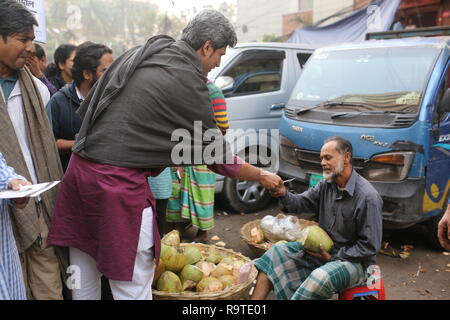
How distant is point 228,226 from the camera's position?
16.7 ft

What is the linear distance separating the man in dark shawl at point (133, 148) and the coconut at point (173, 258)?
2.81 feet

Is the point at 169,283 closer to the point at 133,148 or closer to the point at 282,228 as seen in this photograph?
the point at 133,148

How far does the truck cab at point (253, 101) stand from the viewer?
5.14m

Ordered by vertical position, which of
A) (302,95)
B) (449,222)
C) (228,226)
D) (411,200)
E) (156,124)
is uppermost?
(156,124)

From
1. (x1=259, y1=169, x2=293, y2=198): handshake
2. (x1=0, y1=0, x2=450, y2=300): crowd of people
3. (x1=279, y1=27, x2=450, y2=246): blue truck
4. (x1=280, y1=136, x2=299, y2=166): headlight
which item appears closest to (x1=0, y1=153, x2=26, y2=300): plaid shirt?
(x1=0, y1=0, x2=450, y2=300): crowd of people

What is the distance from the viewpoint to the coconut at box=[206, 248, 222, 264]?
337 centimetres

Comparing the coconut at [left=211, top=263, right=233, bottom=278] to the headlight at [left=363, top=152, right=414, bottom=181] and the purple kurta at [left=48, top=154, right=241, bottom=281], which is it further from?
the headlight at [left=363, top=152, right=414, bottom=181]

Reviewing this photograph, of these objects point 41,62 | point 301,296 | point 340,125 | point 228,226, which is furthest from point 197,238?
point 41,62

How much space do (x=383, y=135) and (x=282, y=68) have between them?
2272mm

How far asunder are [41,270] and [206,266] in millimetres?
1344

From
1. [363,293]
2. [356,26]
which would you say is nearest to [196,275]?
[363,293]

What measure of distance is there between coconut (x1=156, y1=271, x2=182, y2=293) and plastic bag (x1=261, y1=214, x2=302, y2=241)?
4.50ft

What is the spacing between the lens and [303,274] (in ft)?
8.91

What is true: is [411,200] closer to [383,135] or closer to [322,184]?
[383,135]
